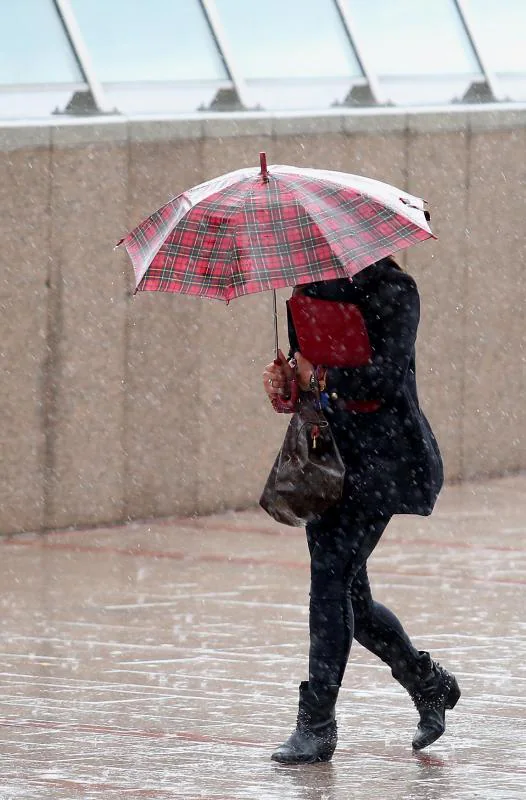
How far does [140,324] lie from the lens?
1109cm

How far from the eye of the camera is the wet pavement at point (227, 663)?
5582mm

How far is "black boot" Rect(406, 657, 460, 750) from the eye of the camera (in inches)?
232

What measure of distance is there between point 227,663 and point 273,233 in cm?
235

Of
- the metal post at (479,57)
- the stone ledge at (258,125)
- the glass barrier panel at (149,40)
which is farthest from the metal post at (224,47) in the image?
the metal post at (479,57)

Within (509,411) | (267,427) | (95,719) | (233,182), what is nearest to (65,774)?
(95,719)

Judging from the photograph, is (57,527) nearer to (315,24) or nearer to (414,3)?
(315,24)

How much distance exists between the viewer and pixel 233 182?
5781 millimetres

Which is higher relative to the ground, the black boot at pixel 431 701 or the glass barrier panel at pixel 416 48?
the glass barrier panel at pixel 416 48

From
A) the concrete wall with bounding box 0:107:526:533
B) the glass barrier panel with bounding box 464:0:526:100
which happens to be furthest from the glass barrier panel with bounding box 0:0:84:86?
the glass barrier panel with bounding box 464:0:526:100

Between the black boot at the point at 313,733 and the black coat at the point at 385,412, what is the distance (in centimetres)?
57

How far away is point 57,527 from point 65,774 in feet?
17.1

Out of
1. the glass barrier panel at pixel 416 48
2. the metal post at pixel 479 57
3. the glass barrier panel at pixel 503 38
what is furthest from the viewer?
the glass barrier panel at pixel 503 38

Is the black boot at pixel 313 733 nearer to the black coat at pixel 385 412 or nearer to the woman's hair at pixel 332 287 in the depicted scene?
the black coat at pixel 385 412

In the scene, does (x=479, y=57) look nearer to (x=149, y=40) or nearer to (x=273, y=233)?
(x=149, y=40)
